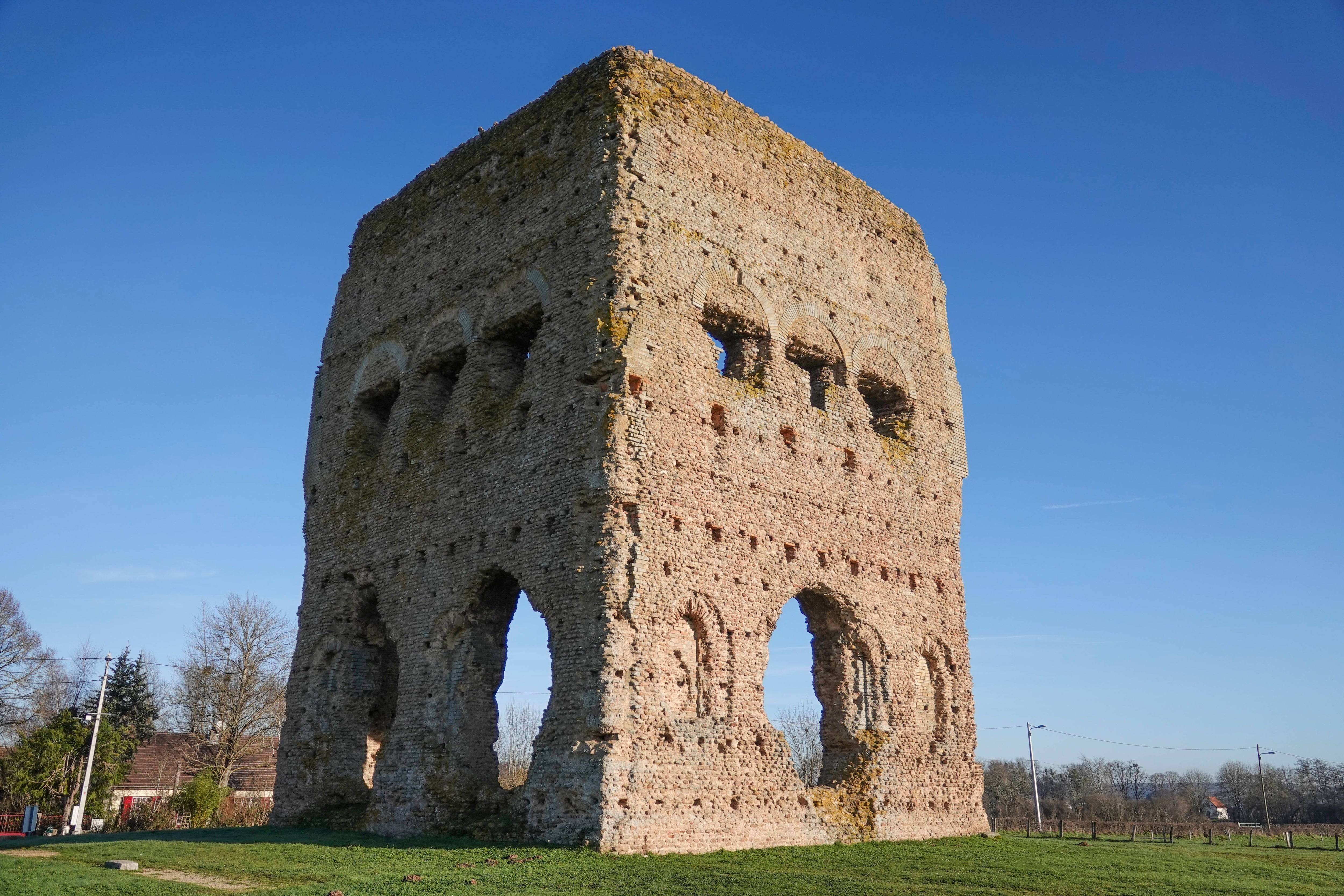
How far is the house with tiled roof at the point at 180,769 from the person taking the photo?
28438 mm

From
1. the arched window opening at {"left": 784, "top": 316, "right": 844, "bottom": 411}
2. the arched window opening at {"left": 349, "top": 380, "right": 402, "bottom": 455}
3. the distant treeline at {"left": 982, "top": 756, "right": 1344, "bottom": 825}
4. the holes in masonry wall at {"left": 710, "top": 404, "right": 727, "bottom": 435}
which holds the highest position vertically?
the arched window opening at {"left": 784, "top": 316, "right": 844, "bottom": 411}

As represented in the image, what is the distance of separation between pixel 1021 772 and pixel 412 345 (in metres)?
62.8

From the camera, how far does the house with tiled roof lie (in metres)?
28.4

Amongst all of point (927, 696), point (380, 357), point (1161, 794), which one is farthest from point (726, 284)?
point (1161, 794)

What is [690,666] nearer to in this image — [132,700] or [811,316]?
[811,316]

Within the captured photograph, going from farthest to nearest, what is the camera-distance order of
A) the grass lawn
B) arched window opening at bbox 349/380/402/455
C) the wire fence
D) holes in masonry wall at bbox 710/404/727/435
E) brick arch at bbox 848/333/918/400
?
the wire fence < arched window opening at bbox 349/380/402/455 < brick arch at bbox 848/333/918/400 < holes in masonry wall at bbox 710/404/727/435 < the grass lawn

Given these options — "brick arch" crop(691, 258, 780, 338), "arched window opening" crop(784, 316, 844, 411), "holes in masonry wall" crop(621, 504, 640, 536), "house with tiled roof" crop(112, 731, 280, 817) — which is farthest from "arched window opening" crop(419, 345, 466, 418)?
"house with tiled roof" crop(112, 731, 280, 817)

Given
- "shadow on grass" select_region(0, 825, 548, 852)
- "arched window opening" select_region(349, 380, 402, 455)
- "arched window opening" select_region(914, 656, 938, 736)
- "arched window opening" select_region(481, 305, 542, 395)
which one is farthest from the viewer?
"arched window opening" select_region(349, 380, 402, 455)

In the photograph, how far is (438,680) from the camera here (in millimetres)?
11828

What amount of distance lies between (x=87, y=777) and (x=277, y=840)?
14931mm

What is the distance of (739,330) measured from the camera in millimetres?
12773

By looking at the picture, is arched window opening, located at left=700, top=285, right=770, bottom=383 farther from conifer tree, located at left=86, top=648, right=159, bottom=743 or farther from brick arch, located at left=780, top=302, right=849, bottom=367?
conifer tree, located at left=86, top=648, right=159, bottom=743

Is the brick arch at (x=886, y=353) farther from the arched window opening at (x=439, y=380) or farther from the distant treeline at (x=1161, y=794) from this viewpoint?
the distant treeline at (x=1161, y=794)

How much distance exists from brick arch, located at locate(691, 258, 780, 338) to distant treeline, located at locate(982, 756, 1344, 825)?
3200 cm
